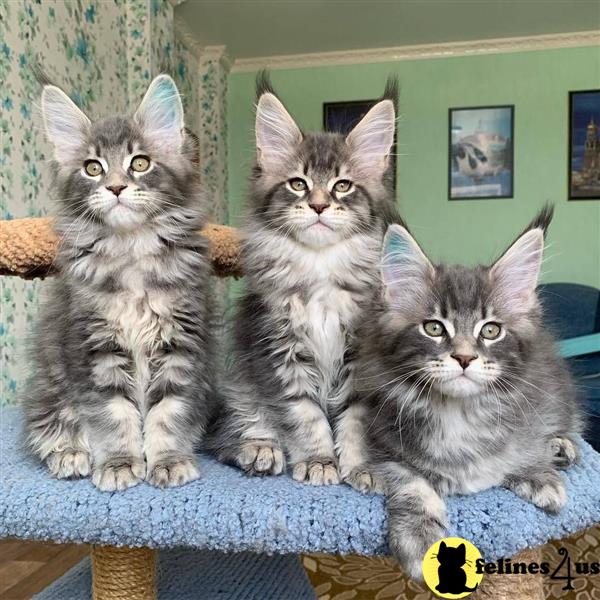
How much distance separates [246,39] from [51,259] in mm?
3312

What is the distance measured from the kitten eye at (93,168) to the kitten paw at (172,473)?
541 mm

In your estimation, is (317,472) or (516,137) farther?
(516,137)

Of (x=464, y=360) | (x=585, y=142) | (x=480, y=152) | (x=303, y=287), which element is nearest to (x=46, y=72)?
(x=303, y=287)

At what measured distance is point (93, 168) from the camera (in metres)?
1.16

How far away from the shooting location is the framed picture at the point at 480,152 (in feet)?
13.8

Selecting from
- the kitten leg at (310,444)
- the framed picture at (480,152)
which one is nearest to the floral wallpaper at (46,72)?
the kitten leg at (310,444)

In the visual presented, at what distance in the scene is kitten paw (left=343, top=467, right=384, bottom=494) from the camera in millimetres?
1010

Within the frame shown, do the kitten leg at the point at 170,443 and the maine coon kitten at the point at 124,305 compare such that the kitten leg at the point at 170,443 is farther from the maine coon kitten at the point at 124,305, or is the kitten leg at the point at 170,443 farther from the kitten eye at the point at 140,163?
the kitten eye at the point at 140,163

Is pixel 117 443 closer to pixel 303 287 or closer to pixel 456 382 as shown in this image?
pixel 303 287

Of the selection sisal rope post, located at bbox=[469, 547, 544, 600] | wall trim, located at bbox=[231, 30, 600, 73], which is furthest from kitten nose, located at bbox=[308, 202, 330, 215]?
wall trim, located at bbox=[231, 30, 600, 73]

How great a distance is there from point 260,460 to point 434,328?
1.31 ft

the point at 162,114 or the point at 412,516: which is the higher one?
the point at 162,114

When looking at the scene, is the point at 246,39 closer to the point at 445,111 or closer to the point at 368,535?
the point at 445,111

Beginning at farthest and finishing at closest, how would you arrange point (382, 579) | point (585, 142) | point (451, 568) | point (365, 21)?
1. point (585, 142)
2. point (365, 21)
3. point (382, 579)
4. point (451, 568)
